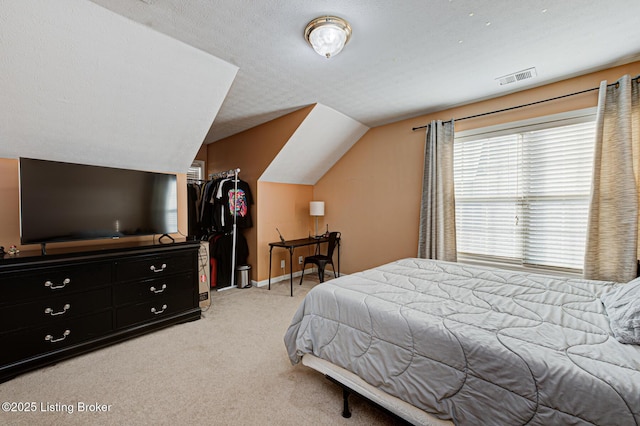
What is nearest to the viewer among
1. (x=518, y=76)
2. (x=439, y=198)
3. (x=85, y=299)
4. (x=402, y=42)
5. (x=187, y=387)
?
(x=187, y=387)

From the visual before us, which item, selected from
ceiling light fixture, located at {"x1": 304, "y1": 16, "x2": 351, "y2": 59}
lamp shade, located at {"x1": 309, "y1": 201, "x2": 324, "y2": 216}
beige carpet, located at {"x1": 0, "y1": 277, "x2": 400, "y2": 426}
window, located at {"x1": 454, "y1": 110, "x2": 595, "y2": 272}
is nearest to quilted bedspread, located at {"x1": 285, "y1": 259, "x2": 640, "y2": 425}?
beige carpet, located at {"x1": 0, "y1": 277, "x2": 400, "y2": 426}

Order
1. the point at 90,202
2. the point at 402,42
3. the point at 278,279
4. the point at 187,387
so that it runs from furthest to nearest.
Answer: the point at 278,279
the point at 90,202
the point at 402,42
the point at 187,387

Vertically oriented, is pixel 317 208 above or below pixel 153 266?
above

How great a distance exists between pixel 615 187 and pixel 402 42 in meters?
2.20

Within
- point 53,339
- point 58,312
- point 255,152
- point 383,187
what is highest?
point 255,152

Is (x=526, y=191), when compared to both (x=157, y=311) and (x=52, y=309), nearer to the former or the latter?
(x=157, y=311)

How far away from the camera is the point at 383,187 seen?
408cm

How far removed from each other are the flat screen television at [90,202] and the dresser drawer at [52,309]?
1.61ft

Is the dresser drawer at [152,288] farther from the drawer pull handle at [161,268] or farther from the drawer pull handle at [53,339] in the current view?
the drawer pull handle at [53,339]

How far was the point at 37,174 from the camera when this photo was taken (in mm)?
2199

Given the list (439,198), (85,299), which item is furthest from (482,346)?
(85,299)

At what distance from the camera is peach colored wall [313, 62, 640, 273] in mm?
3377

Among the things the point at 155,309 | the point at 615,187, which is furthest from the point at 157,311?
the point at 615,187

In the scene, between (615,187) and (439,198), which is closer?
(615,187)
